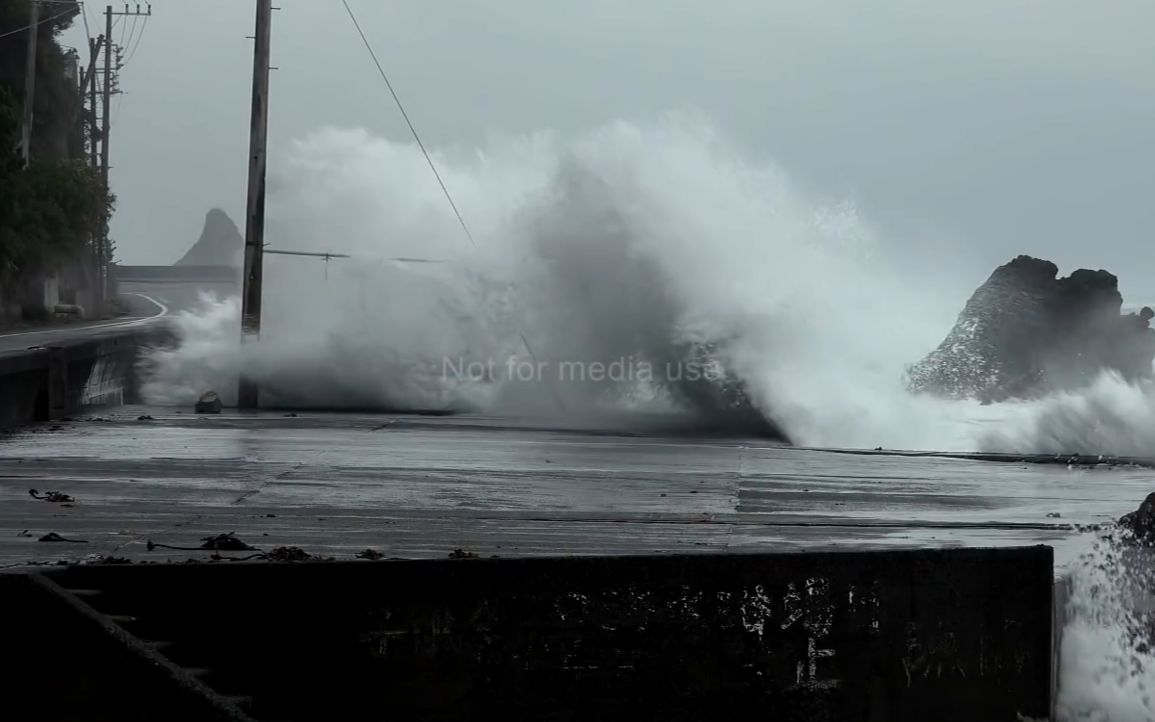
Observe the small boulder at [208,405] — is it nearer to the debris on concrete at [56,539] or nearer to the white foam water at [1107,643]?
the debris on concrete at [56,539]

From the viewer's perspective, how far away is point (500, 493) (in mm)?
11609

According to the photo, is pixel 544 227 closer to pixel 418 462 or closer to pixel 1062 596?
pixel 418 462

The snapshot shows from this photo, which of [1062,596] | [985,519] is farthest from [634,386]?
[1062,596]

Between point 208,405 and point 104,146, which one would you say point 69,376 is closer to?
point 208,405

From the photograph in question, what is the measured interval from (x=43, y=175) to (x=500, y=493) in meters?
49.0

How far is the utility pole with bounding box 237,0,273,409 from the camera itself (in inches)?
891

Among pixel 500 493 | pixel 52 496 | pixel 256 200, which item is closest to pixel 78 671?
pixel 52 496

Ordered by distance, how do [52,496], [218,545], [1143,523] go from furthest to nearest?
[52,496] → [1143,523] → [218,545]

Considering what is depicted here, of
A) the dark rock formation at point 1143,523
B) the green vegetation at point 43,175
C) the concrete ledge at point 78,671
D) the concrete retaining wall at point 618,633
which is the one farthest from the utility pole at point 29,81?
the concrete ledge at point 78,671

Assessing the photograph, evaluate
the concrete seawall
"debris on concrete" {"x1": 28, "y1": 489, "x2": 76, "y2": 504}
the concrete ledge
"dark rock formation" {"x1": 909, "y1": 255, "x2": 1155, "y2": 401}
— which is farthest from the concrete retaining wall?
"dark rock formation" {"x1": 909, "y1": 255, "x2": 1155, "y2": 401}

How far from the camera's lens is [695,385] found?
22.0m

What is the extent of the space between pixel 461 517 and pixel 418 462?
4234 mm

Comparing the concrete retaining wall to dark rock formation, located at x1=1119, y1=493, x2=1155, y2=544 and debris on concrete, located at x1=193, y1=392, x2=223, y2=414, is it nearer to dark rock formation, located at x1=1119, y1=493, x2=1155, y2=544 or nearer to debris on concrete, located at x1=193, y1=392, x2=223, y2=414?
dark rock formation, located at x1=1119, y1=493, x2=1155, y2=544

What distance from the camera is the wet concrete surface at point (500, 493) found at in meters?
8.80
